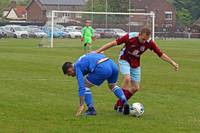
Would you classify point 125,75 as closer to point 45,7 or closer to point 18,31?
point 18,31

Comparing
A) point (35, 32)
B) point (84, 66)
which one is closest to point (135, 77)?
point (84, 66)

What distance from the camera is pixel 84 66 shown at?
39.6 feet

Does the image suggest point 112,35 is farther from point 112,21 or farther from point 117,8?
point 117,8

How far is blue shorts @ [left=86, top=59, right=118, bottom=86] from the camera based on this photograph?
12211mm

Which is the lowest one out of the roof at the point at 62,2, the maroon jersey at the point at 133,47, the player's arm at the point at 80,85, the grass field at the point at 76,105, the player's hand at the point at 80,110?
the grass field at the point at 76,105

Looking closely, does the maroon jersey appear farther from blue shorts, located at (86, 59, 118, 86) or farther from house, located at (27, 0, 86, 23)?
house, located at (27, 0, 86, 23)

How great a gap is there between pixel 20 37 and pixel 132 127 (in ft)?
224

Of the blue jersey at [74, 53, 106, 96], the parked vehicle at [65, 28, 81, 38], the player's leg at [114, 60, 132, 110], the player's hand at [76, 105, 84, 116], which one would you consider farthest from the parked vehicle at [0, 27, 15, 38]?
the player's hand at [76, 105, 84, 116]

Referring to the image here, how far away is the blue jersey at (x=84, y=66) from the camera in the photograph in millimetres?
11789

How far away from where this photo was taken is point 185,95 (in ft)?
54.4

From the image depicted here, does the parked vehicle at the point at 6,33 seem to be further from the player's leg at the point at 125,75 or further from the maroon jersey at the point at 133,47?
the maroon jersey at the point at 133,47

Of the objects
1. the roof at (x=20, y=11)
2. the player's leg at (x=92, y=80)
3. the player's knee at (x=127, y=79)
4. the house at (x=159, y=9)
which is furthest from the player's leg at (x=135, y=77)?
the roof at (x=20, y=11)

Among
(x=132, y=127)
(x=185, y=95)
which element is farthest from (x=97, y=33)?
(x=132, y=127)

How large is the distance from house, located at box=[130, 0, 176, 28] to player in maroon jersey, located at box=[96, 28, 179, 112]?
290ft
